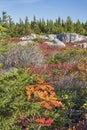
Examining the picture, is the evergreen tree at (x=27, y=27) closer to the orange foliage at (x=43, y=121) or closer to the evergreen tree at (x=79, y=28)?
the evergreen tree at (x=79, y=28)

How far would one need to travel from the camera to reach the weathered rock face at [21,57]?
19.9 meters

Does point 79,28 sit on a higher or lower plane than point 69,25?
lower

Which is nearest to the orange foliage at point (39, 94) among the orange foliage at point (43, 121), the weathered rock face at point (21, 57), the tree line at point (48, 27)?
the orange foliage at point (43, 121)

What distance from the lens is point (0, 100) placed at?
752cm

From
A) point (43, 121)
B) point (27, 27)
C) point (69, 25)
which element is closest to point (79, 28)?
point (69, 25)

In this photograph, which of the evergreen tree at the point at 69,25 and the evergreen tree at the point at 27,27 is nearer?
the evergreen tree at the point at 27,27

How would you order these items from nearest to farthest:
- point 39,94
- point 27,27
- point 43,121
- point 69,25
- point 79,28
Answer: point 39,94 < point 43,121 < point 27,27 < point 79,28 < point 69,25

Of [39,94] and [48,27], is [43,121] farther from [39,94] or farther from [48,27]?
[48,27]

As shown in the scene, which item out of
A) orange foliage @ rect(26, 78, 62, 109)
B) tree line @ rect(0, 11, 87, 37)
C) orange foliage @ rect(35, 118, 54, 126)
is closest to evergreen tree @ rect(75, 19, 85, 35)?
tree line @ rect(0, 11, 87, 37)

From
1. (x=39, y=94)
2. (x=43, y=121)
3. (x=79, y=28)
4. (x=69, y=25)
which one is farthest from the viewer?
(x=69, y=25)

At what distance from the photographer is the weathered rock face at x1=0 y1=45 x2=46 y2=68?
1992cm

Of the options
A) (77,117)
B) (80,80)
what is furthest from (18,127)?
(80,80)

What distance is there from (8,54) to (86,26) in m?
74.0

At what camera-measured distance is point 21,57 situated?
20219 mm
